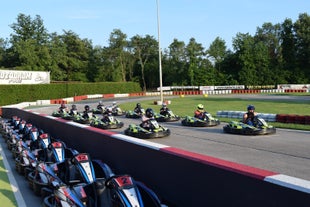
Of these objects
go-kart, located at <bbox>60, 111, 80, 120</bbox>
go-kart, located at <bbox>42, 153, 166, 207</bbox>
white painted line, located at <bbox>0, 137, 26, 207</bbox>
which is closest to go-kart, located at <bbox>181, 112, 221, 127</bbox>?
white painted line, located at <bbox>0, 137, 26, 207</bbox>

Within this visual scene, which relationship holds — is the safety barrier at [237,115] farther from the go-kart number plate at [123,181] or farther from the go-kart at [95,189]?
the go-kart number plate at [123,181]

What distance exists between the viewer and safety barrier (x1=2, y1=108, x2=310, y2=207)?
318 centimetres

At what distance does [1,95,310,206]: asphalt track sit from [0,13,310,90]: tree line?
4923 centimetres

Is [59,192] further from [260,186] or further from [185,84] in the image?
[185,84]

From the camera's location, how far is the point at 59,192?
485 cm

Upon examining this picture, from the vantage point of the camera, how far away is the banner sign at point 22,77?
1572 inches

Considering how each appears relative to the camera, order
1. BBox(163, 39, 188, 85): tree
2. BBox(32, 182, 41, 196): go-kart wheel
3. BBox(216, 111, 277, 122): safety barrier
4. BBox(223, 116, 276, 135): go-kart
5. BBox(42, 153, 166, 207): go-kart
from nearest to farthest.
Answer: BBox(42, 153, 166, 207): go-kart < BBox(32, 182, 41, 196): go-kart wheel < BBox(223, 116, 276, 135): go-kart < BBox(216, 111, 277, 122): safety barrier < BBox(163, 39, 188, 85): tree

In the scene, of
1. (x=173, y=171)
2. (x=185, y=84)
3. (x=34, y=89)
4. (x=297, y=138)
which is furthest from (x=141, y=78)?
(x=173, y=171)

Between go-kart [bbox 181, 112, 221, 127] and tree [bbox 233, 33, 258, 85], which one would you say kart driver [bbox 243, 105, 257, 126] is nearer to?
go-kart [bbox 181, 112, 221, 127]

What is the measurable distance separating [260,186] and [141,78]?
7205cm

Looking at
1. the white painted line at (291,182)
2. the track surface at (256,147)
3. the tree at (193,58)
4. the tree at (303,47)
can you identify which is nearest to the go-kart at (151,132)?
the track surface at (256,147)

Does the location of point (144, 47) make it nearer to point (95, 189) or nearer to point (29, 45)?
point (29, 45)

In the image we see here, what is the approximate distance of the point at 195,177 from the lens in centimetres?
445

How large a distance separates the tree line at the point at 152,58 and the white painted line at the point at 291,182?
57.5 m
